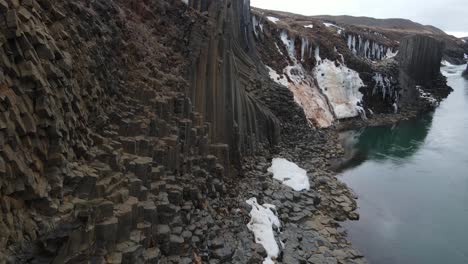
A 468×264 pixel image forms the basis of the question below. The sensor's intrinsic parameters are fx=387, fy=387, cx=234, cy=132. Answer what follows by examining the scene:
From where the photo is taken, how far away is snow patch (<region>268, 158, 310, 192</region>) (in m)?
23.1

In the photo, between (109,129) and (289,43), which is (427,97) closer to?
(289,43)

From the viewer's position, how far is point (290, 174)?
24.3 metres


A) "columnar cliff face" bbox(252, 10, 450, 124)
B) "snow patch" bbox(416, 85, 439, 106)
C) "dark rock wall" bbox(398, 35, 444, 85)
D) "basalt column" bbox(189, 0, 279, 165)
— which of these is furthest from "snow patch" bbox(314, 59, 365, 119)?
"basalt column" bbox(189, 0, 279, 165)

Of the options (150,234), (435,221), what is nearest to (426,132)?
(435,221)

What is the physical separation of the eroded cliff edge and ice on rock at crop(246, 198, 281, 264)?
448 millimetres

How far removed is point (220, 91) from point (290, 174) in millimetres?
7245

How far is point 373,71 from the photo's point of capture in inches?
1994

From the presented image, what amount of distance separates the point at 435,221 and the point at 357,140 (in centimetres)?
1800

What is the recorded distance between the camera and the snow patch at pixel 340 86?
Result: 147 ft

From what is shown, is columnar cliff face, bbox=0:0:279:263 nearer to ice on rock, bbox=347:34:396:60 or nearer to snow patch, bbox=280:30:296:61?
snow patch, bbox=280:30:296:61

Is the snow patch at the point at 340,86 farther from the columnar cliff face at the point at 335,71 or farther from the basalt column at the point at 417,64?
the basalt column at the point at 417,64

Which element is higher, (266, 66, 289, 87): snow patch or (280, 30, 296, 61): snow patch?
(280, 30, 296, 61): snow patch

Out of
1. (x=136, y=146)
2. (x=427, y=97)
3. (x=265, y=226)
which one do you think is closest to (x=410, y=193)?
(x=265, y=226)

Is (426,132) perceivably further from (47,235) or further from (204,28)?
(47,235)
